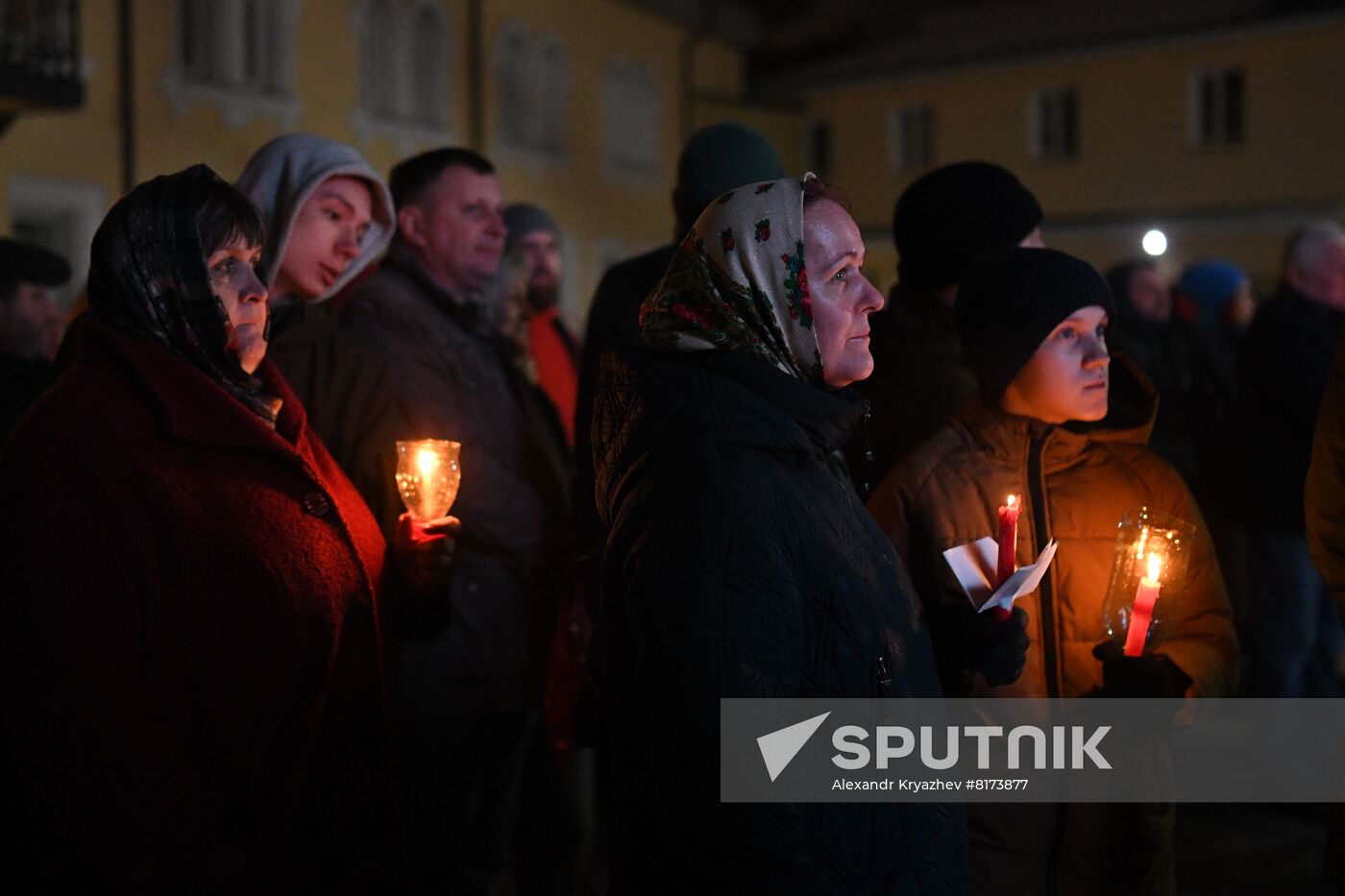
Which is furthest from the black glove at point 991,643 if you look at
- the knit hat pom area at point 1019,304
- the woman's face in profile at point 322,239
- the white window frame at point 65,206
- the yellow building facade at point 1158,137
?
the yellow building facade at point 1158,137

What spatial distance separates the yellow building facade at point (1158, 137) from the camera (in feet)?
84.8

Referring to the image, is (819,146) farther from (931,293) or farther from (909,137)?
(931,293)

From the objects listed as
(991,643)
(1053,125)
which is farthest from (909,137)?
(991,643)

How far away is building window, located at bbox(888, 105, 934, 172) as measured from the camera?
30.5 m

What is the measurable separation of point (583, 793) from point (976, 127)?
2789cm

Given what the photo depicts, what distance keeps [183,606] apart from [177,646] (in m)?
0.07

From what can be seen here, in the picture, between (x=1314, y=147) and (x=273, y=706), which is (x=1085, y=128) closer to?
(x=1314, y=147)

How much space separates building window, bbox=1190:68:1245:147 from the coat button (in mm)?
28040

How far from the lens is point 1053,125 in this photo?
2903 cm

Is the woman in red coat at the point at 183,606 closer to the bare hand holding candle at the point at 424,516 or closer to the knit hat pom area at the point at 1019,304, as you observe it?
the bare hand holding candle at the point at 424,516

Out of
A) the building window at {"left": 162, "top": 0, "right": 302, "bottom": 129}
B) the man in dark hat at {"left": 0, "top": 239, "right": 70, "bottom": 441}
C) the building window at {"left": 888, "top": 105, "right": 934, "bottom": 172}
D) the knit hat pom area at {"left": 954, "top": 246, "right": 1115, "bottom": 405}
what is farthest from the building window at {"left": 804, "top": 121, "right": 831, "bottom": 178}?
the knit hat pom area at {"left": 954, "top": 246, "right": 1115, "bottom": 405}

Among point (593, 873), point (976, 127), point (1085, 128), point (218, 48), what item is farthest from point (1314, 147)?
point (593, 873)

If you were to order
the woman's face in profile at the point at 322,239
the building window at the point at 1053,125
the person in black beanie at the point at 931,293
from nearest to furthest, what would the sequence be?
the person in black beanie at the point at 931,293 < the woman's face in profile at the point at 322,239 < the building window at the point at 1053,125

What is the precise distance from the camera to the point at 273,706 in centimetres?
243
